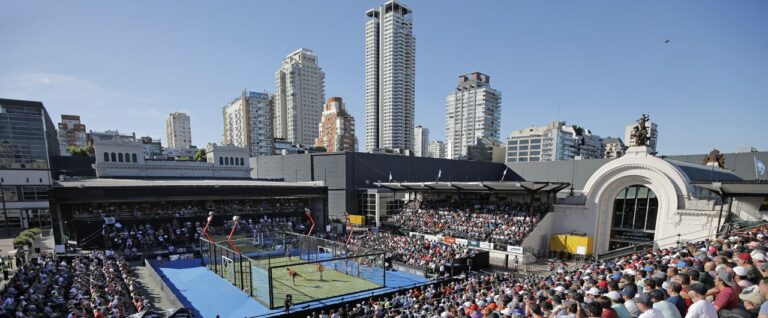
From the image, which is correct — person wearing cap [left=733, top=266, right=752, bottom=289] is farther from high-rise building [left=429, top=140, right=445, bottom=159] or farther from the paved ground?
high-rise building [left=429, top=140, right=445, bottom=159]

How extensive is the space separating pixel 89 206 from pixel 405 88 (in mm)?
119538

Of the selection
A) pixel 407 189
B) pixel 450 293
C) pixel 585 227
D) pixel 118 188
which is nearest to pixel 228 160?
pixel 118 188

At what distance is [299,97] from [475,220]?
123843 millimetres

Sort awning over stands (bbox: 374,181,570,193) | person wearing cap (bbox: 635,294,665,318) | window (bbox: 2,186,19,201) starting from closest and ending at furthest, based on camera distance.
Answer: person wearing cap (bbox: 635,294,665,318) < awning over stands (bbox: 374,181,570,193) < window (bbox: 2,186,19,201)

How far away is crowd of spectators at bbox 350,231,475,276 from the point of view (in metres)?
27.2

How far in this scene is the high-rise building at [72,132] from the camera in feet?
418

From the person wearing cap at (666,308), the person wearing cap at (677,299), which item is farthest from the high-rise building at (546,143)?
the person wearing cap at (666,308)

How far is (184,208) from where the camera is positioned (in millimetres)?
37969

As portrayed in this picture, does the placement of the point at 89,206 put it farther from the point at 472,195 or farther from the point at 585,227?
the point at 585,227

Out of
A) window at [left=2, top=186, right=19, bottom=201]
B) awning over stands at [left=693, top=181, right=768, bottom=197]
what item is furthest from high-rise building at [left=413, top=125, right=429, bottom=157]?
awning over stands at [left=693, top=181, right=768, bottom=197]

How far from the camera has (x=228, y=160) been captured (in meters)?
63.5

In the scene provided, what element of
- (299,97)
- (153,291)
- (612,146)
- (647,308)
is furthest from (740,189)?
(299,97)

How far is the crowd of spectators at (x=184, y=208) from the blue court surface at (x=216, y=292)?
8123 mm

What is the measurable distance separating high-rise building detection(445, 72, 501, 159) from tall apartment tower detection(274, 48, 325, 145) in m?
65.4
